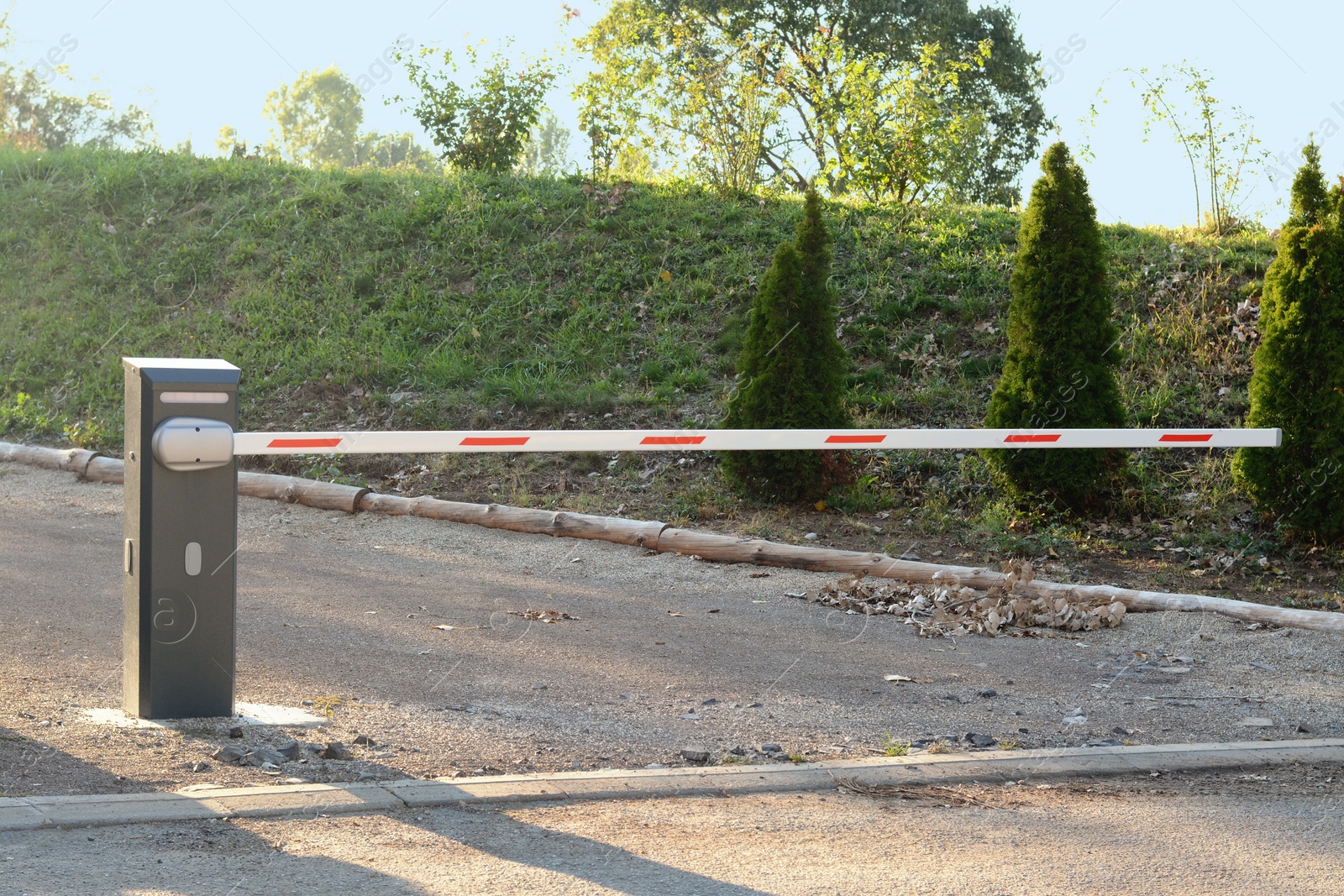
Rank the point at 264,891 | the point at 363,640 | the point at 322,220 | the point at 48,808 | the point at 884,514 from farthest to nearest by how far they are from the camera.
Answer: the point at 322,220 < the point at 884,514 < the point at 363,640 < the point at 48,808 < the point at 264,891

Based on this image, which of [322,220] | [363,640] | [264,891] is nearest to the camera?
[264,891]

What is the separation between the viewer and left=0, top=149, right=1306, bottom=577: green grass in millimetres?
9695

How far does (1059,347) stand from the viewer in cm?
889

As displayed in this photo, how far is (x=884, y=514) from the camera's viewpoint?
29.9 feet

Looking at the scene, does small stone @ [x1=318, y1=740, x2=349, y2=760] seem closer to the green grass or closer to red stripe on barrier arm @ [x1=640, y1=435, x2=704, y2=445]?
red stripe on barrier arm @ [x1=640, y1=435, x2=704, y2=445]

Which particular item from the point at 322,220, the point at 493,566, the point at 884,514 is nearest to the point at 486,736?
the point at 493,566

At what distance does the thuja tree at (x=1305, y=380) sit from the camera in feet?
26.7

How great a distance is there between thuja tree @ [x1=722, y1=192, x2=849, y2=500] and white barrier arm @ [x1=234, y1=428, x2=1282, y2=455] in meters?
2.52

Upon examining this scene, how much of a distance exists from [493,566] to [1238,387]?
23.0 feet

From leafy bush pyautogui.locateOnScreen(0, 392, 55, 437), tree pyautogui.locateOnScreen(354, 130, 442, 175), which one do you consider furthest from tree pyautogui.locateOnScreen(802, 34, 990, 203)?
tree pyautogui.locateOnScreen(354, 130, 442, 175)

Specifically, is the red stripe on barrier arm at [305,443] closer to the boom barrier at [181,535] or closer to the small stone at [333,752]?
the boom barrier at [181,535]

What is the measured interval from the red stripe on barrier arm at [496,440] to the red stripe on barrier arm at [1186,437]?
133 inches

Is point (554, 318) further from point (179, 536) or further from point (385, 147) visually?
point (385, 147)

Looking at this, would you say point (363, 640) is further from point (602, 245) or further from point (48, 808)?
point (602, 245)
